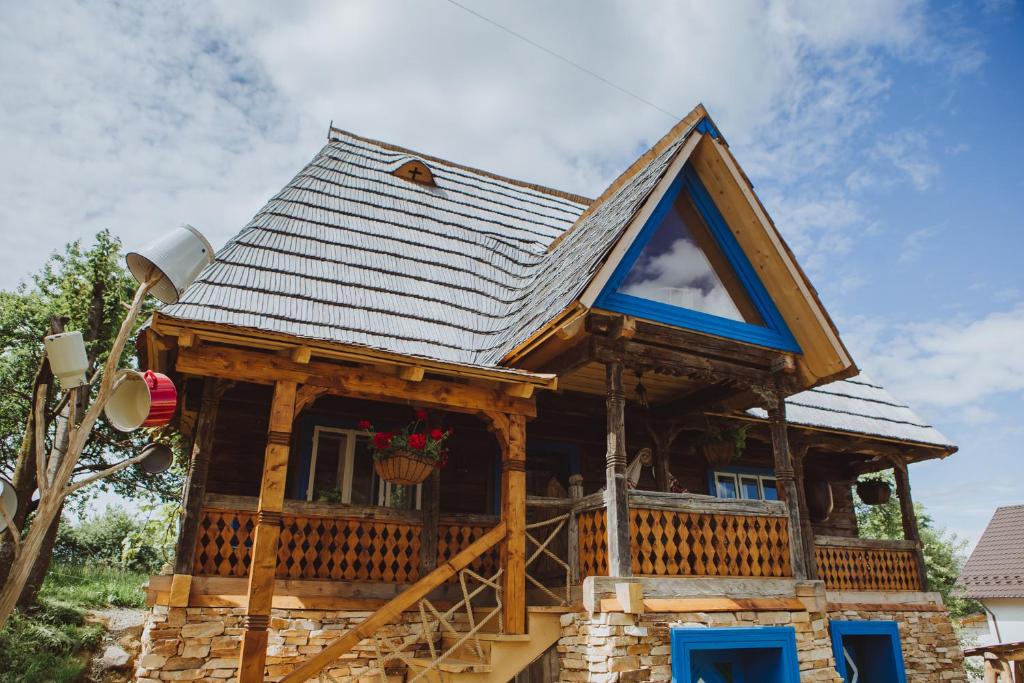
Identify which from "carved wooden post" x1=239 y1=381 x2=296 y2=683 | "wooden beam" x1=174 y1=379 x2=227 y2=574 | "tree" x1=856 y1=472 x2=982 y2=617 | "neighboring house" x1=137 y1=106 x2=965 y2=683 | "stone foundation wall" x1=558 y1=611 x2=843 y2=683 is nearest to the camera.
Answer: "carved wooden post" x1=239 y1=381 x2=296 y2=683

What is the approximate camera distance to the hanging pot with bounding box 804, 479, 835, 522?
10953mm

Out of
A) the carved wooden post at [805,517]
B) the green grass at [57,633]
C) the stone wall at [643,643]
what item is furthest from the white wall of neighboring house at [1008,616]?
the green grass at [57,633]

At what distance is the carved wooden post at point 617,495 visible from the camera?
6.48 m

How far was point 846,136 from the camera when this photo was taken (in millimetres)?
10688

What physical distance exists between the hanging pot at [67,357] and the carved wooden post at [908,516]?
34.8ft

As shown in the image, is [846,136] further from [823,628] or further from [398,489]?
[398,489]

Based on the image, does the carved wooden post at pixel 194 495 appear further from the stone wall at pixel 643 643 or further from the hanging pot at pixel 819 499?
the hanging pot at pixel 819 499

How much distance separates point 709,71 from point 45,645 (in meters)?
13.5

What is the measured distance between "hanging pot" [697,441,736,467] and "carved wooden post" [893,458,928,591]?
306 cm

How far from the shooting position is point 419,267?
976 cm

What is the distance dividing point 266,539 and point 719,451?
6.02 m

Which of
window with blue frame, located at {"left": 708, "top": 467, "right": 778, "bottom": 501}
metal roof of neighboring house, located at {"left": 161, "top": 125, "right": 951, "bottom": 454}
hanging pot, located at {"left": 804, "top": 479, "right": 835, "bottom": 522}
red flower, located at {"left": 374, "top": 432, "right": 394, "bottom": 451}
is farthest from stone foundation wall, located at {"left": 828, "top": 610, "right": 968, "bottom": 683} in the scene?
red flower, located at {"left": 374, "top": 432, "right": 394, "bottom": 451}

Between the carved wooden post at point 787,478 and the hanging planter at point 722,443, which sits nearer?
the carved wooden post at point 787,478

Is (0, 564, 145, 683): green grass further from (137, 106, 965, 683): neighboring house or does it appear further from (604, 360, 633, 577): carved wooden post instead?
(604, 360, 633, 577): carved wooden post
